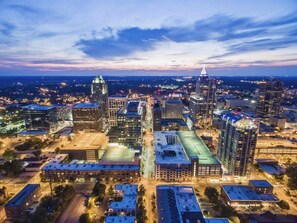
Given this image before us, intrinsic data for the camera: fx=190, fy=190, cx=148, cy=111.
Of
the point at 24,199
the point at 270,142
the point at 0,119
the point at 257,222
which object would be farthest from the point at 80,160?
the point at 270,142

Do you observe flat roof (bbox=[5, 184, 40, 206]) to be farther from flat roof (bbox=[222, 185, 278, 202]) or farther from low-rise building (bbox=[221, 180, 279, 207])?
flat roof (bbox=[222, 185, 278, 202])

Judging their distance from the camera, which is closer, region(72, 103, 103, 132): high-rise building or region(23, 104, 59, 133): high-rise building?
region(72, 103, 103, 132): high-rise building

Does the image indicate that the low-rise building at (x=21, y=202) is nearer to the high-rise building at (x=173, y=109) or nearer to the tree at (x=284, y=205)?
the tree at (x=284, y=205)

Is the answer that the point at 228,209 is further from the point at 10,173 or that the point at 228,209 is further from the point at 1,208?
the point at 10,173

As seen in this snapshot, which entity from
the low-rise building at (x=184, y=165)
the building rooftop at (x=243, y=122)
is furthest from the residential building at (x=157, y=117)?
the building rooftop at (x=243, y=122)

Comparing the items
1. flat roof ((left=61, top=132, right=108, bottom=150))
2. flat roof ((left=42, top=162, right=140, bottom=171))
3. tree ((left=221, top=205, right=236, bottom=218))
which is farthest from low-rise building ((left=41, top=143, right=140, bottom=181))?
tree ((left=221, top=205, right=236, bottom=218))
